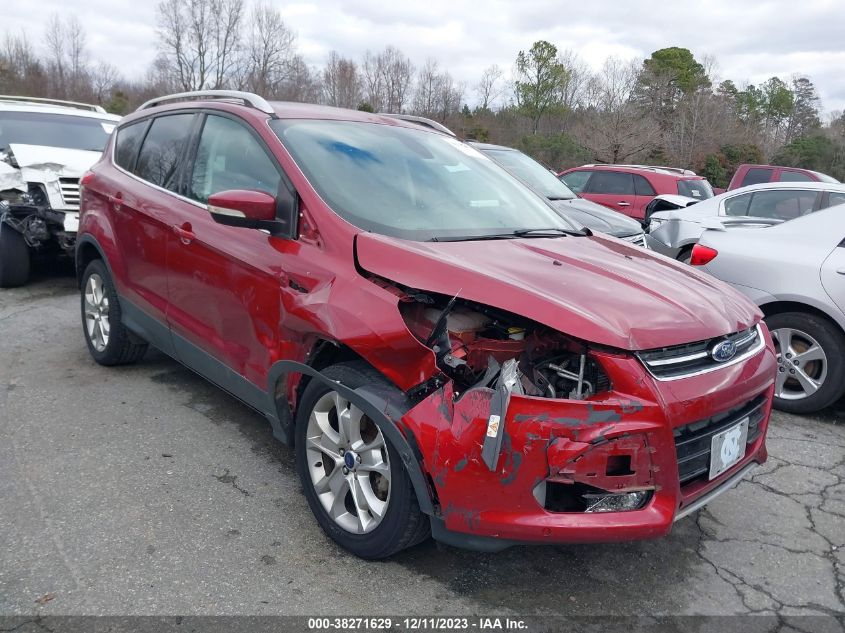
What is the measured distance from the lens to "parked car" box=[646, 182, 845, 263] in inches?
234

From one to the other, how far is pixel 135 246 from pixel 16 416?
1.23m

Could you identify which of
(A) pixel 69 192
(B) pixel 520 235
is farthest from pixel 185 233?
(A) pixel 69 192

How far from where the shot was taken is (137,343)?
15.4ft

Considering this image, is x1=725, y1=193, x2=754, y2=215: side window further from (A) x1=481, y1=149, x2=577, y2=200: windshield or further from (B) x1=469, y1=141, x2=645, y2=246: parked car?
(A) x1=481, y1=149, x2=577, y2=200: windshield

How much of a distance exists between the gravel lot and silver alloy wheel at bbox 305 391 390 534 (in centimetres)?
19

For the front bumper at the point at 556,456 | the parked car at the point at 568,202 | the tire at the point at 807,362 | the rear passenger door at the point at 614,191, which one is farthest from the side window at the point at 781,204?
the front bumper at the point at 556,456

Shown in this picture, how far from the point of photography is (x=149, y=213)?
13.0 feet

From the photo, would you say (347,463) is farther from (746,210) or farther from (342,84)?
(342,84)

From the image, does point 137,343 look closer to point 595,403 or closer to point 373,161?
point 373,161

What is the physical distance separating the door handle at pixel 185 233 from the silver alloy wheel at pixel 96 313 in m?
1.33

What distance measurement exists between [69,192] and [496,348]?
5.99 meters

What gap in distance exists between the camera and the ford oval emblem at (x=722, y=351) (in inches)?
99.7

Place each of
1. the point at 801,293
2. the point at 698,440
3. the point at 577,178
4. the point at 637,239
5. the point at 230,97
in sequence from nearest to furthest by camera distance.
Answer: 1. the point at 698,440
2. the point at 230,97
3. the point at 801,293
4. the point at 637,239
5. the point at 577,178

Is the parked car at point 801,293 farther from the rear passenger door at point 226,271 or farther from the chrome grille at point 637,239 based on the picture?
the rear passenger door at point 226,271
